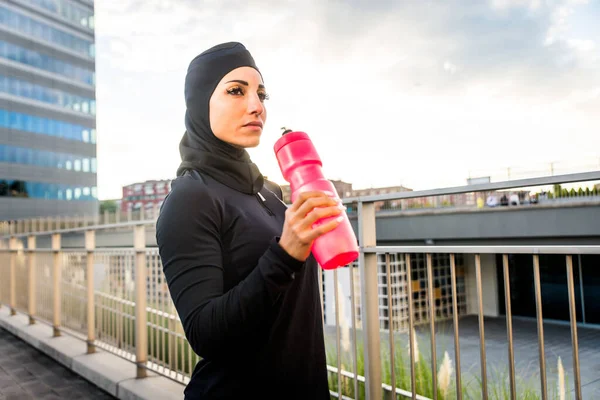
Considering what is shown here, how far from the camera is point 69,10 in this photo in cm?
5106

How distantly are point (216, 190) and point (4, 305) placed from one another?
953cm

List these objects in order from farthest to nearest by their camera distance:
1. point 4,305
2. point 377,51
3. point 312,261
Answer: point 377,51 → point 4,305 → point 312,261

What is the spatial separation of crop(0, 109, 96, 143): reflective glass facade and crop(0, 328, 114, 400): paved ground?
149ft

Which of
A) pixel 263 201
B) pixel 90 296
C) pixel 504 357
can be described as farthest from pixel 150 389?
pixel 504 357

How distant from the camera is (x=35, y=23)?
47.2 meters

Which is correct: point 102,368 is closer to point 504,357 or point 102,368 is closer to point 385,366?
point 385,366

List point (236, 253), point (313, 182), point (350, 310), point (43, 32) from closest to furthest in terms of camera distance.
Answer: point (313, 182) → point (236, 253) → point (350, 310) → point (43, 32)

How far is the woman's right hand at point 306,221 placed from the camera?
0.85 meters

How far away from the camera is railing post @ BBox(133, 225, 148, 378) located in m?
3.91

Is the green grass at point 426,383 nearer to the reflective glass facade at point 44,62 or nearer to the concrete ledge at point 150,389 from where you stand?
the concrete ledge at point 150,389

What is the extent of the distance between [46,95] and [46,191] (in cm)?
998

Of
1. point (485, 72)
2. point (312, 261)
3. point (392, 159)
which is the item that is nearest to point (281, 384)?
point (312, 261)

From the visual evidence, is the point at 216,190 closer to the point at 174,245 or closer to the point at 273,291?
the point at 174,245

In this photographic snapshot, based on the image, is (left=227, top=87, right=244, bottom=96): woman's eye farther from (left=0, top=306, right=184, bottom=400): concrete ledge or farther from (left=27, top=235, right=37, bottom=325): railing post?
(left=27, top=235, right=37, bottom=325): railing post
